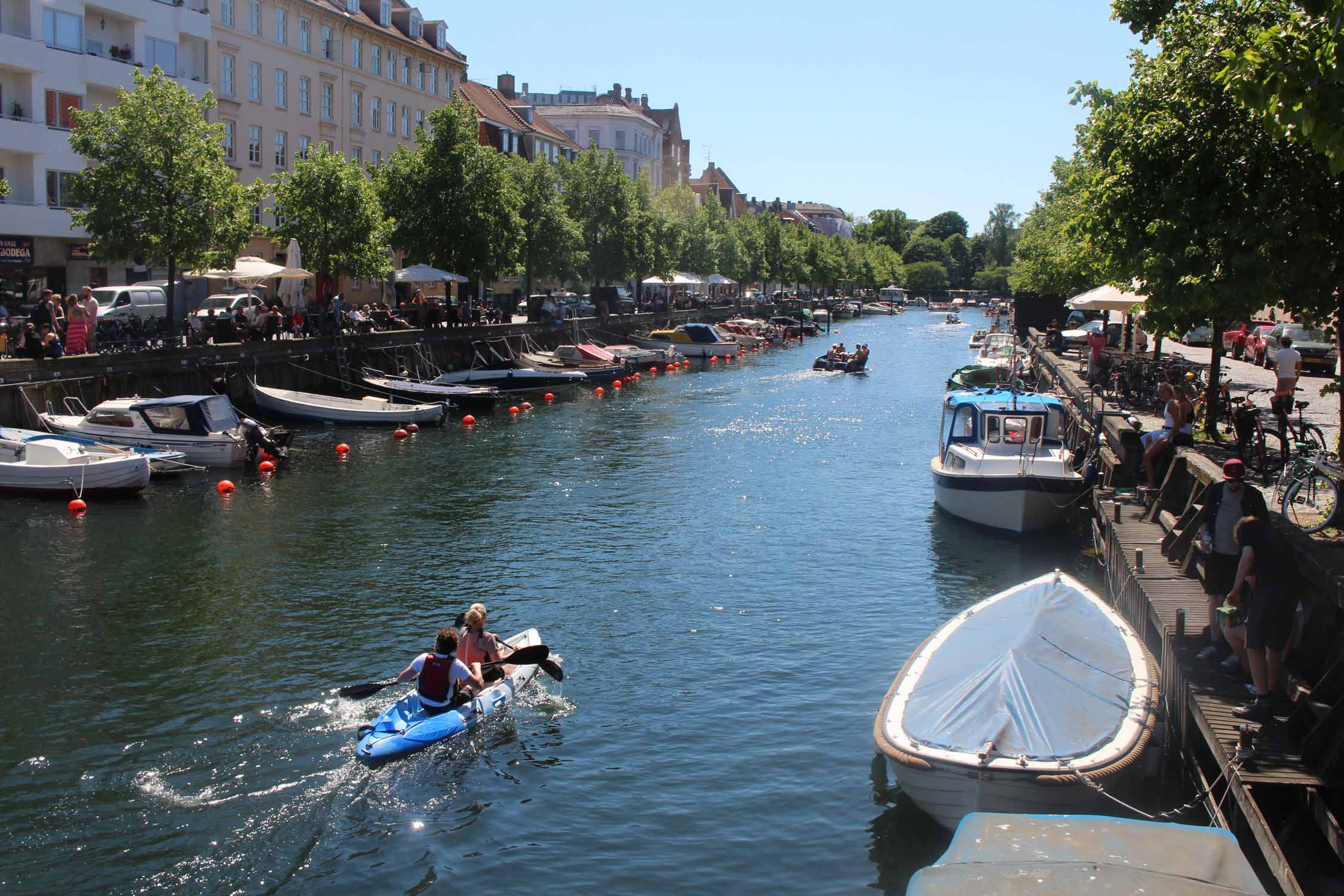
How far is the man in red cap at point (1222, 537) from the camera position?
13.4 meters

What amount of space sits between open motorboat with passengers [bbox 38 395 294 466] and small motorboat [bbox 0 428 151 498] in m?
2.88

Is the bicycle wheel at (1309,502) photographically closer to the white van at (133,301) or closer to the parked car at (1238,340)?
the parked car at (1238,340)

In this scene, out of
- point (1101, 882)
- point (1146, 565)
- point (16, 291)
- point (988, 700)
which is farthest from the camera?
point (16, 291)

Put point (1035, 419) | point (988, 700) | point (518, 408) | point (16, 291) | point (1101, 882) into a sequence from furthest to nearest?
point (518, 408) → point (16, 291) → point (1035, 419) → point (988, 700) → point (1101, 882)

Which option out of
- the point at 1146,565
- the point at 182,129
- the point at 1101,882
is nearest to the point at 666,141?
the point at 182,129

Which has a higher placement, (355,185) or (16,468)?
(355,185)

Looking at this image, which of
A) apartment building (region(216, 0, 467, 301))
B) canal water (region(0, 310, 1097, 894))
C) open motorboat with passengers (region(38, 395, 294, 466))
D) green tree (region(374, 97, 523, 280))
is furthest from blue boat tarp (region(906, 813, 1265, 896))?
apartment building (region(216, 0, 467, 301))

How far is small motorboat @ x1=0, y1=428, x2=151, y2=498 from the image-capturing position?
92.5 feet

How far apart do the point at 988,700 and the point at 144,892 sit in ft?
29.0

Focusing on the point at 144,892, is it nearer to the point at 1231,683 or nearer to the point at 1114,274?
the point at 1231,683

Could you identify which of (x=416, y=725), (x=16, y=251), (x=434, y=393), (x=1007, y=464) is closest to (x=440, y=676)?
(x=416, y=725)

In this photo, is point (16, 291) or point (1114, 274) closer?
point (1114, 274)

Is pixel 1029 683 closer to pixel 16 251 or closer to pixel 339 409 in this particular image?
pixel 339 409

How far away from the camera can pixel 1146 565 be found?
18109 mm
